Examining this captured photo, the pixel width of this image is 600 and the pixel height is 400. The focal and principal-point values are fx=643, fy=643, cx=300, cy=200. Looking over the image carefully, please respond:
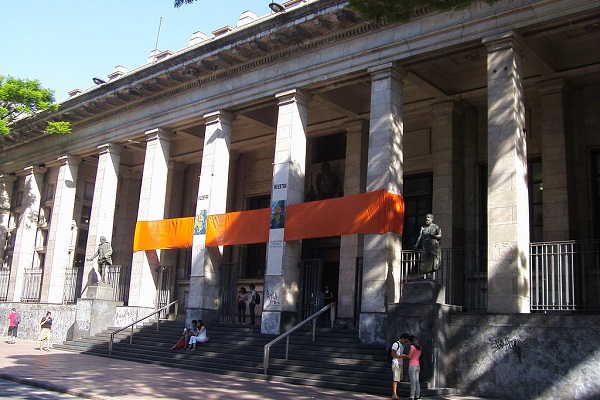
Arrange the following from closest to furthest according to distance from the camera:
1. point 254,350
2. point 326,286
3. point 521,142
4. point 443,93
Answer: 1. point 521,142
2. point 254,350
3. point 443,93
4. point 326,286

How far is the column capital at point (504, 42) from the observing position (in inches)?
667

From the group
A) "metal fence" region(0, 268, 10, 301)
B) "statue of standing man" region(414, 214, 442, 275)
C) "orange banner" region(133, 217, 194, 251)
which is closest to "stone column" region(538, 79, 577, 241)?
"statue of standing man" region(414, 214, 442, 275)

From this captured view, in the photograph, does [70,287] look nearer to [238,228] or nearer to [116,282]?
[116,282]

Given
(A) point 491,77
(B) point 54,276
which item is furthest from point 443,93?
(B) point 54,276

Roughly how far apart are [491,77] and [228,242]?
10.5 meters

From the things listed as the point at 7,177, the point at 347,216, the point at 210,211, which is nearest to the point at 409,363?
the point at 347,216

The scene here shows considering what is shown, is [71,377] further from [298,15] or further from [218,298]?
[298,15]

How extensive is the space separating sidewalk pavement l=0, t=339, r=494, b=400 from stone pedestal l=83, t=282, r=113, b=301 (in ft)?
20.5

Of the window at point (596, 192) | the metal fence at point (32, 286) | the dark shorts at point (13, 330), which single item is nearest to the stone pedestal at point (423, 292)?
the window at point (596, 192)

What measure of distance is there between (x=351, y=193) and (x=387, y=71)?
19.8 feet

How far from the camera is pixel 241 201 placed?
29.5 metres

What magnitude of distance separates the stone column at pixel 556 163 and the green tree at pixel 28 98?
20.6 m

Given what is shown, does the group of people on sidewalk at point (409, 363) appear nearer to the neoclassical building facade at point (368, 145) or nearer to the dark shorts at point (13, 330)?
the neoclassical building facade at point (368, 145)

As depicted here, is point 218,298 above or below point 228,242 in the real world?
below
